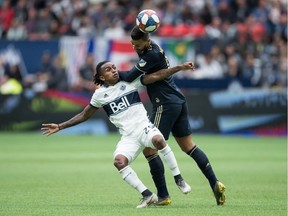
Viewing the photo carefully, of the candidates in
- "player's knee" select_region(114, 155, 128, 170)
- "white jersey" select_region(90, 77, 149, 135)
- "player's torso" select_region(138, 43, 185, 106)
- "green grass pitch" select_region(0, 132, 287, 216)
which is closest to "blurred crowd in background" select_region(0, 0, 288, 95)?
"green grass pitch" select_region(0, 132, 287, 216)

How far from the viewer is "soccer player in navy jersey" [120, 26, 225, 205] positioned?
11062mm

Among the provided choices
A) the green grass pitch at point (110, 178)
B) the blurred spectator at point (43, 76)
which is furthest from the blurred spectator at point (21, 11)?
the green grass pitch at point (110, 178)

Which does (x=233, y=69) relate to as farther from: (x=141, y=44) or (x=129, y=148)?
(x=129, y=148)

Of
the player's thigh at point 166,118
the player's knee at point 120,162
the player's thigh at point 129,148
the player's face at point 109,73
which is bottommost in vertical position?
the player's knee at point 120,162

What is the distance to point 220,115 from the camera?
2506cm

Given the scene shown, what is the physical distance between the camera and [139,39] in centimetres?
1113

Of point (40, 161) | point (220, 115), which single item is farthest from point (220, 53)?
point (40, 161)

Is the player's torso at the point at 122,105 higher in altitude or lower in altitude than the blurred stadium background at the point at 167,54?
higher

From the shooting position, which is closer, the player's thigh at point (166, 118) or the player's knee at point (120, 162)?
the player's knee at point (120, 162)

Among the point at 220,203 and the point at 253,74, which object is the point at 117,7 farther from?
the point at 220,203

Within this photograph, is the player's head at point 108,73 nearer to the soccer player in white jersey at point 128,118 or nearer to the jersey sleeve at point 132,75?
the soccer player in white jersey at point 128,118

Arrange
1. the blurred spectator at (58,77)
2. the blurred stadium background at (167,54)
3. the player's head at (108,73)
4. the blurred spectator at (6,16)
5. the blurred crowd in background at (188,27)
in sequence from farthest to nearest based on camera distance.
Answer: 1. the blurred spectator at (6,16)
2. the blurred spectator at (58,77)
3. the blurred crowd in background at (188,27)
4. the blurred stadium background at (167,54)
5. the player's head at (108,73)

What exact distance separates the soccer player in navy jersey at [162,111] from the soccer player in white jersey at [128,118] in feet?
0.57

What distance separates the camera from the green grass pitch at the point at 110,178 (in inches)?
415
